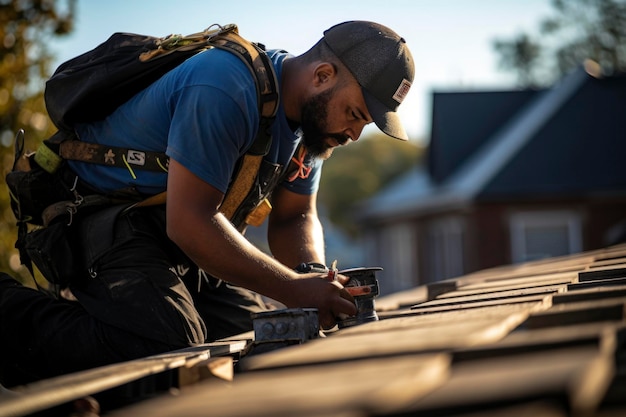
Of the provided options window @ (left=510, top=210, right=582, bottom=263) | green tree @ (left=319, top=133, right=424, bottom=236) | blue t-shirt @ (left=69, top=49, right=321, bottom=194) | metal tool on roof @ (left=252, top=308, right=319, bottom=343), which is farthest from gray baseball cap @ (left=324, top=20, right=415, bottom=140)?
green tree @ (left=319, top=133, right=424, bottom=236)

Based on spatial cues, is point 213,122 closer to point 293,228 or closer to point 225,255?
point 225,255

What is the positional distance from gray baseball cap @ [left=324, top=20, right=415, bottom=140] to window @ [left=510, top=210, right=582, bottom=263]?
21.3m

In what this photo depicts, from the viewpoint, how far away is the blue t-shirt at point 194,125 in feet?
12.2

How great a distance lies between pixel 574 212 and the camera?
25359mm

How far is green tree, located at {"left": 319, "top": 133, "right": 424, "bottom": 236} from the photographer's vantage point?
192 feet

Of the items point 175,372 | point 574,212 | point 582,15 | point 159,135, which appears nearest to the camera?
point 175,372

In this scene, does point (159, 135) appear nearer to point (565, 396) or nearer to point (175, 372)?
point (175, 372)

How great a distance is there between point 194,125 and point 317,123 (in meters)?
0.73

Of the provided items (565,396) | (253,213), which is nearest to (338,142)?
(253,213)

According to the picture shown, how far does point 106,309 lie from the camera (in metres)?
3.87

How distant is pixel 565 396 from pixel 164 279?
9.01ft

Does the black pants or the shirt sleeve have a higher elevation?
the shirt sleeve

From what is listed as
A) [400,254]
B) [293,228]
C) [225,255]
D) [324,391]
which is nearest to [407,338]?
[324,391]

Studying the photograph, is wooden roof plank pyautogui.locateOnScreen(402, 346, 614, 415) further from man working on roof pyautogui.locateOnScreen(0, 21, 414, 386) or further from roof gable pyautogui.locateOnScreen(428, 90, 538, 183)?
roof gable pyautogui.locateOnScreen(428, 90, 538, 183)
